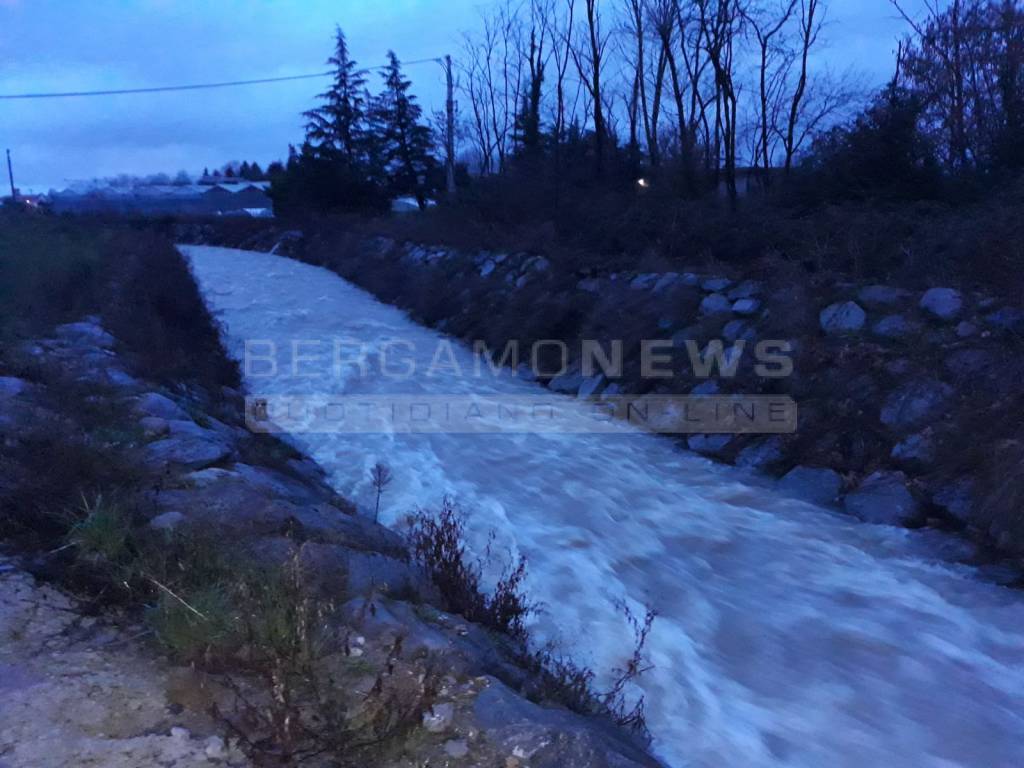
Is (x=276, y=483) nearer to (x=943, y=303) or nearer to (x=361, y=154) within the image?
(x=943, y=303)

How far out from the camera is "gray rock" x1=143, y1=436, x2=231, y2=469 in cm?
479

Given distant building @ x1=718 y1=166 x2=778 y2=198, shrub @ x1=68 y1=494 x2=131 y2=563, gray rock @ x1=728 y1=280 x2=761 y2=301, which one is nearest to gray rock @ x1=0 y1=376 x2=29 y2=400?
shrub @ x1=68 y1=494 x2=131 y2=563

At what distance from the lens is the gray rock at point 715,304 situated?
31.9 ft

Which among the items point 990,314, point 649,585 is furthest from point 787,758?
point 990,314

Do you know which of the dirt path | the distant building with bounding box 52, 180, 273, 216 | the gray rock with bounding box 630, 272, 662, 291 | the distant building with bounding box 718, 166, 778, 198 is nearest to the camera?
the dirt path

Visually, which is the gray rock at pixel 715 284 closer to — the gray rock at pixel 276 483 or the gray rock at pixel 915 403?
the gray rock at pixel 915 403

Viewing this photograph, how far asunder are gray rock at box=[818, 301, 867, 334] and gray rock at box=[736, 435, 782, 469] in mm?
1457

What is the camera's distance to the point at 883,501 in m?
6.26

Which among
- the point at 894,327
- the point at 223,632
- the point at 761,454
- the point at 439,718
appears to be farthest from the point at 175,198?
the point at 439,718

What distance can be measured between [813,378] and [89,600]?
673 centimetres

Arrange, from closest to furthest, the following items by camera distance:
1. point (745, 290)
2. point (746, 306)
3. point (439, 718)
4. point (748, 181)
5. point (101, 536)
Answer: point (439, 718)
point (101, 536)
point (746, 306)
point (745, 290)
point (748, 181)

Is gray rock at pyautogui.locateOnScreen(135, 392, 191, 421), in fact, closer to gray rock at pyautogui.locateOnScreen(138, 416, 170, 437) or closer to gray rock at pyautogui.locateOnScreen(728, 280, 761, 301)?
gray rock at pyautogui.locateOnScreen(138, 416, 170, 437)

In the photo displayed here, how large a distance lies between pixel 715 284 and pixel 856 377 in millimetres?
3085

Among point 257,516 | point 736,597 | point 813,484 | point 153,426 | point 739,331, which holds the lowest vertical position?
point 736,597
